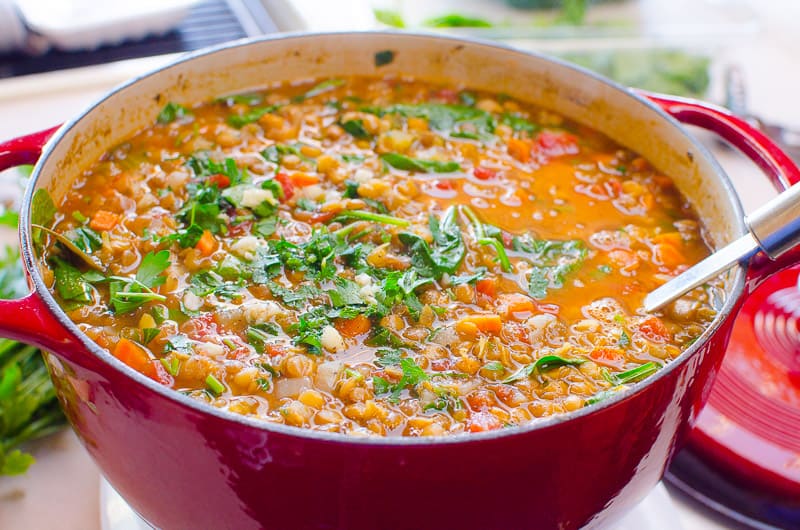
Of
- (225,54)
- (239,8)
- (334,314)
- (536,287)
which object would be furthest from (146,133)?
(239,8)

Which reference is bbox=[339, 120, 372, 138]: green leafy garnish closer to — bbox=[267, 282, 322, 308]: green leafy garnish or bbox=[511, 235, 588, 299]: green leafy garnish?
bbox=[511, 235, 588, 299]: green leafy garnish

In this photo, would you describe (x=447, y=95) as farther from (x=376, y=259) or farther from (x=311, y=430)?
(x=311, y=430)

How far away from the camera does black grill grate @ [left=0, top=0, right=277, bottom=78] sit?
3.56 meters

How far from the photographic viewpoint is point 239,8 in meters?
3.80

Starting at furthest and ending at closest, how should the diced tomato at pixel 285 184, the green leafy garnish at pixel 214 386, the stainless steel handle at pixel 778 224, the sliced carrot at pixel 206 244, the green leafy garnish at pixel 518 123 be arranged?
1. the green leafy garnish at pixel 518 123
2. the diced tomato at pixel 285 184
3. the sliced carrot at pixel 206 244
4. the green leafy garnish at pixel 214 386
5. the stainless steel handle at pixel 778 224

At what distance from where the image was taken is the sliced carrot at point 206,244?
2.06m

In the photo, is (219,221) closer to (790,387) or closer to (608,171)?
(608,171)

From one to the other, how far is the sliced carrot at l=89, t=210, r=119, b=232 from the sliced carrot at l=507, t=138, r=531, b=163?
46.8 inches

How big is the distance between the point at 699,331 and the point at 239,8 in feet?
8.78

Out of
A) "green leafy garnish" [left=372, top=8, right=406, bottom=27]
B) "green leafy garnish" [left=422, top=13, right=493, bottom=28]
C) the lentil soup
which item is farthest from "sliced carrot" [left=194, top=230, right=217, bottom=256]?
"green leafy garnish" [left=422, top=13, right=493, bottom=28]

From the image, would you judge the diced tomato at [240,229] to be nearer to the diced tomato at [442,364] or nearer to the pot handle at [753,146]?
the diced tomato at [442,364]

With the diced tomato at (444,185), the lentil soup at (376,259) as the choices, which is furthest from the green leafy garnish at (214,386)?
the diced tomato at (444,185)

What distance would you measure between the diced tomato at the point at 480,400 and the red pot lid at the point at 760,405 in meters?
0.80

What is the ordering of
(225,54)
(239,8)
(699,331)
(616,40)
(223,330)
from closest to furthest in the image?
(223,330) < (699,331) < (225,54) < (239,8) < (616,40)
